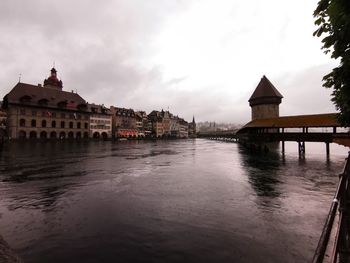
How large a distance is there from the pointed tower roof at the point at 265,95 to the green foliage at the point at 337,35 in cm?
6538

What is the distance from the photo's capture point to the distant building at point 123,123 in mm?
103625

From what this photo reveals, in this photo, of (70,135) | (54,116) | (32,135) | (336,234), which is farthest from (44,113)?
(336,234)

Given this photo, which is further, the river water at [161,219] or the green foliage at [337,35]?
the river water at [161,219]

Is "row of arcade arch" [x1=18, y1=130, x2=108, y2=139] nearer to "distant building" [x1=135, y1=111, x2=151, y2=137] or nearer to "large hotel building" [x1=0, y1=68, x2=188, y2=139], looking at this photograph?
"large hotel building" [x1=0, y1=68, x2=188, y2=139]

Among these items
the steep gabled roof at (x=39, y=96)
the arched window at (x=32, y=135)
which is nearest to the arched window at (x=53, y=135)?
the arched window at (x=32, y=135)

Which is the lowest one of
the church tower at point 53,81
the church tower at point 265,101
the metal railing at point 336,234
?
the metal railing at point 336,234

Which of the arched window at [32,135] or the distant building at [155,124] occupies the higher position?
the distant building at [155,124]

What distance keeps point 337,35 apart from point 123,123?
350 ft

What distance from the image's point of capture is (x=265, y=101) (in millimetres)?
66188

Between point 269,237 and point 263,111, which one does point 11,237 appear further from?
point 263,111

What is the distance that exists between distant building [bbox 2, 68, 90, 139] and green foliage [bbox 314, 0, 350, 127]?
243ft

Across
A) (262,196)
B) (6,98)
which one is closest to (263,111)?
(262,196)

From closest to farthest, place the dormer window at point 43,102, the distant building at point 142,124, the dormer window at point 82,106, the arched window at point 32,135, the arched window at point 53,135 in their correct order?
1. the arched window at point 32,135
2. the dormer window at point 43,102
3. the arched window at point 53,135
4. the dormer window at point 82,106
5. the distant building at point 142,124

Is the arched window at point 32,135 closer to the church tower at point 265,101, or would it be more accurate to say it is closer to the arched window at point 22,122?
the arched window at point 22,122
